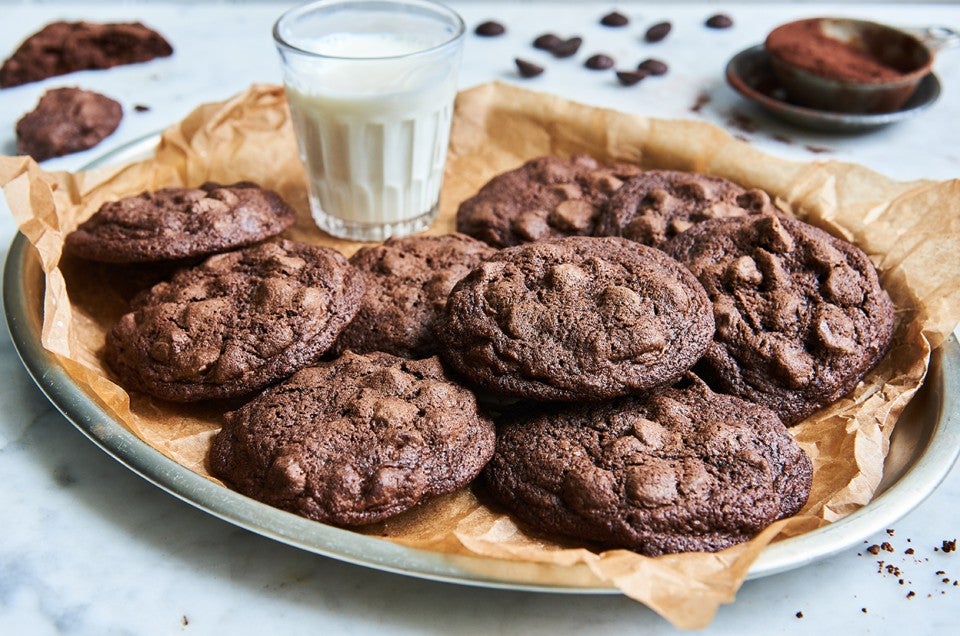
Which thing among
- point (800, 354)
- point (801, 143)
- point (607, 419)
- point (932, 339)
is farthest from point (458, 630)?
point (801, 143)

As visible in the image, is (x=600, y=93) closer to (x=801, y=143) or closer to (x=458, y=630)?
(x=801, y=143)

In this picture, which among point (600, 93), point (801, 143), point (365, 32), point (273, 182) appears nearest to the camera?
point (365, 32)

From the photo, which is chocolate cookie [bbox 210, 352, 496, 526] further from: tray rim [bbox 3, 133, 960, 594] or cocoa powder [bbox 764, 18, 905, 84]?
cocoa powder [bbox 764, 18, 905, 84]

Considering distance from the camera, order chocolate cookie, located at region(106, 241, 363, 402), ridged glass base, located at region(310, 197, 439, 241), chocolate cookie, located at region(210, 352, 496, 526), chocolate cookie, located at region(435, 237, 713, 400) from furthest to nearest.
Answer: ridged glass base, located at region(310, 197, 439, 241) → chocolate cookie, located at region(106, 241, 363, 402) → chocolate cookie, located at region(435, 237, 713, 400) → chocolate cookie, located at region(210, 352, 496, 526)

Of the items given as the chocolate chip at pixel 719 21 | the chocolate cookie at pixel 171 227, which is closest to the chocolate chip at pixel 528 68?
the chocolate chip at pixel 719 21

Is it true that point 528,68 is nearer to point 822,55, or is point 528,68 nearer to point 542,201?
point 822,55

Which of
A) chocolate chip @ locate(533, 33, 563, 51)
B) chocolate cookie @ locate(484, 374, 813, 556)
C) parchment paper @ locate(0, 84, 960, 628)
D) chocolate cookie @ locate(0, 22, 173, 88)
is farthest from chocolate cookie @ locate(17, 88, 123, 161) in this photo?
chocolate cookie @ locate(484, 374, 813, 556)
